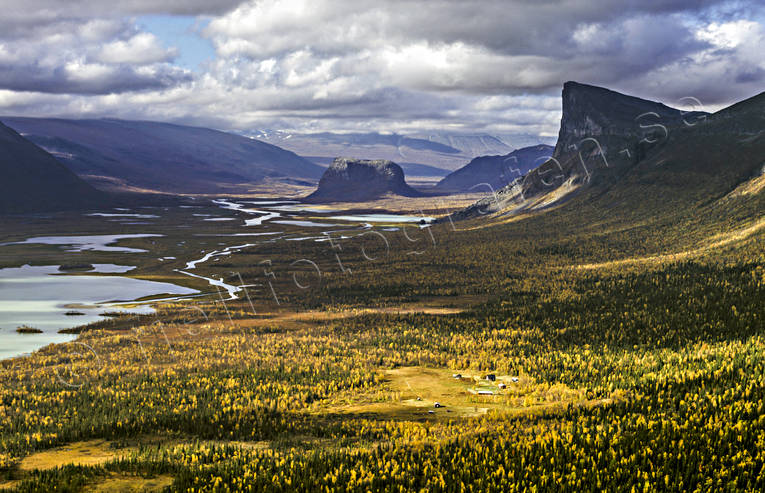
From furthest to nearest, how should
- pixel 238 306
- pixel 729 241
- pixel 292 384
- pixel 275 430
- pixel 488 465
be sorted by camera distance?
pixel 729 241 < pixel 238 306 < pixel 292 384 < pixel 275 430 < pixel 488 465

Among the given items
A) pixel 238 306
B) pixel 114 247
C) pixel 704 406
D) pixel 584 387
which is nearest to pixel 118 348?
pixel 238 306

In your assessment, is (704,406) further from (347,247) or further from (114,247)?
(114,247)

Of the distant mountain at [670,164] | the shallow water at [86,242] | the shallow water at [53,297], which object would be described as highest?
the distant mountain at [670,164]

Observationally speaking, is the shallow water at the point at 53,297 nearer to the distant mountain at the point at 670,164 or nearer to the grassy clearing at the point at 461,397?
the grassy clearing at the point at 461,397

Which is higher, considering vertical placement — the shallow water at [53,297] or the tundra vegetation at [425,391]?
the tundra vegetation at [425,391]

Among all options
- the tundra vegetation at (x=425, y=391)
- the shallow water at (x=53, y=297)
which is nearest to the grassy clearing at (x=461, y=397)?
the tundra vegetation at (x=425, y=391)

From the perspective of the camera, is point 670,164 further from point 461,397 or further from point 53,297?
point 461,397

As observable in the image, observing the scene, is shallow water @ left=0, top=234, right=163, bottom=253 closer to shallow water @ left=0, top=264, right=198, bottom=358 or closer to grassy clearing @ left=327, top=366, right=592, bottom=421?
shallow water @ left=0, top=264, right=198, bottom=358

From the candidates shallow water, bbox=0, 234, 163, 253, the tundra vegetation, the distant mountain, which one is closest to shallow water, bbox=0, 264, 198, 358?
the tundra vegetation

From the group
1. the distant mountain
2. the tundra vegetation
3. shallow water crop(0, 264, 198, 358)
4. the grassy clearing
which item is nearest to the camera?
the tundra vegetation

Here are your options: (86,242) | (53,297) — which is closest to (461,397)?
(53,297)

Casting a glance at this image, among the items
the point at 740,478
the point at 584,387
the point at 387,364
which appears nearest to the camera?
the point at 740,478
